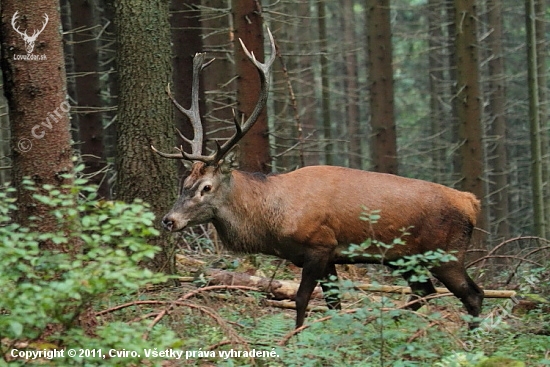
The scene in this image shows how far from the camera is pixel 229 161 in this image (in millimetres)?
8586

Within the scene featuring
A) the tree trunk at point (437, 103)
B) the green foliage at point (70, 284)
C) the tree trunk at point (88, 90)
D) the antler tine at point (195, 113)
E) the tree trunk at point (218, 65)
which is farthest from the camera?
the tree trunk at point (437, 103)

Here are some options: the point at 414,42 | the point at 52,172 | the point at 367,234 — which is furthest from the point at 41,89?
the point at 414,42

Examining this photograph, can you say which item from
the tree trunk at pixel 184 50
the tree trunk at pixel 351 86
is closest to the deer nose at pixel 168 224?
the tree trunk at pixel 184 50

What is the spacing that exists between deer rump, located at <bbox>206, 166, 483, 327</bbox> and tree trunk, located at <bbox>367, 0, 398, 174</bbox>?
7774mm

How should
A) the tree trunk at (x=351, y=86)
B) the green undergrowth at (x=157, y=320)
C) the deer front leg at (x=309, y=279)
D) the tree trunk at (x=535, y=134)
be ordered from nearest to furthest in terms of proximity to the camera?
the green undergrowth at (x=157, y=320) → the deer front leg at (x=309, y=279) → the tree trunk at (x=535, y=134) → the tree trunk at (x=351, y=86)

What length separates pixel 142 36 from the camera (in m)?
8.69

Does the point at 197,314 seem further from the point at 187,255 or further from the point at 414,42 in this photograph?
the point at 414,42

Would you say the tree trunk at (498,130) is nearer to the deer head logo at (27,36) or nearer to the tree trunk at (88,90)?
the tree trunk at (88,90)

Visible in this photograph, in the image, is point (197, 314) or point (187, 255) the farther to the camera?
point (187, 255)

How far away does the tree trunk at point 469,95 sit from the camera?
563 inches

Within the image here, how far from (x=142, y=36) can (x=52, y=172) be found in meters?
2.90

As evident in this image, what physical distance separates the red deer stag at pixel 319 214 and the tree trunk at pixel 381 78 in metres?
7.80

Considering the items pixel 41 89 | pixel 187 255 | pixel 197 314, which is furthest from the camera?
pixel 187 255

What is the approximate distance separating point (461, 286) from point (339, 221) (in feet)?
4.88
